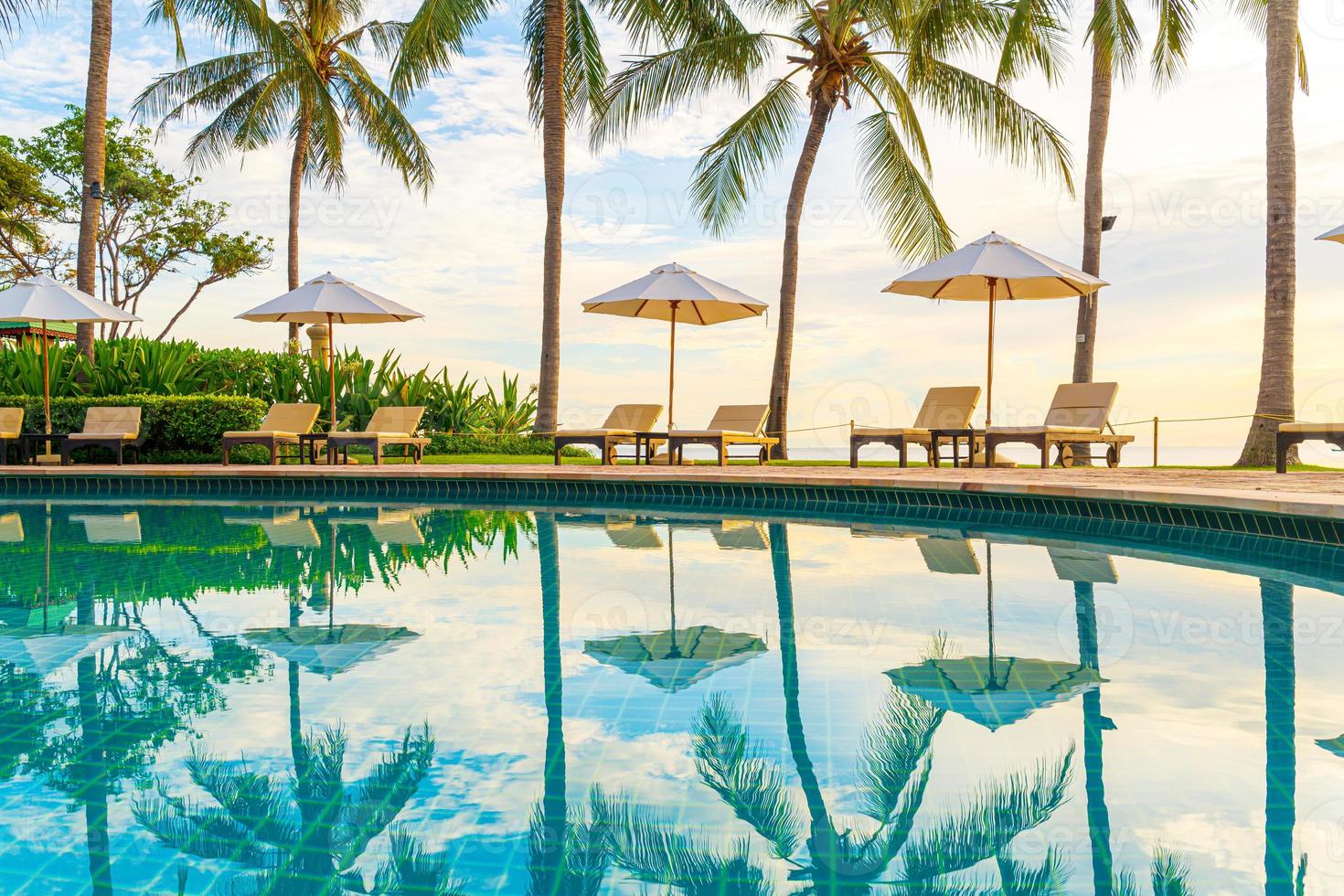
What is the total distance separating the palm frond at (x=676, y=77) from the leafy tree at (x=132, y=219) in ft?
52.9

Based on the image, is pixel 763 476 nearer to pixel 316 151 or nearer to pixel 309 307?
pixel 309 307

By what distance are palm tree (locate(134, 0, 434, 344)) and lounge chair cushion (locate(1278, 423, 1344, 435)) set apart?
1545cm

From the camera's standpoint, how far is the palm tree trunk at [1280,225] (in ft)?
38.1

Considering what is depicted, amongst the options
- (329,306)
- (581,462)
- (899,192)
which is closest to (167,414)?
(329,306)

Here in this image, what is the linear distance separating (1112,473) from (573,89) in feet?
32.0

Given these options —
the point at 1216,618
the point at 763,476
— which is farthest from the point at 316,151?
the point at 1216,618

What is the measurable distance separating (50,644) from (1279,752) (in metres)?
4.31

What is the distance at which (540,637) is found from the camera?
4.11m

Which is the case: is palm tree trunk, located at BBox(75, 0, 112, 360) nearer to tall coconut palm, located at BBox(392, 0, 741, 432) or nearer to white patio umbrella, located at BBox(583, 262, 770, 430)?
tall coconut palm, located at BBox(392, 0, 741, 432)

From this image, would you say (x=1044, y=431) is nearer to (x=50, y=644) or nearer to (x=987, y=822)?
(x=987, y=822)

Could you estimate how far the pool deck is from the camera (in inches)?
282

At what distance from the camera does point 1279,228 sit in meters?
11.6

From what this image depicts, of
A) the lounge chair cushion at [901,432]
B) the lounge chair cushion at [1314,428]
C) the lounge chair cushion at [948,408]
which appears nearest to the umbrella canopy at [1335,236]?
the lounge chair cushion at [1314,428]

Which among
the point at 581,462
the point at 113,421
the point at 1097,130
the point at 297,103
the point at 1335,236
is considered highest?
the point at 297,103
